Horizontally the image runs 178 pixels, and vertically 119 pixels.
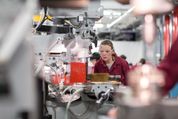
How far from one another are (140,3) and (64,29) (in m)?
3.38

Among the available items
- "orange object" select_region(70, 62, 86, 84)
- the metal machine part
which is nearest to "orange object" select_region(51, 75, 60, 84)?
"orange object" select_region(70, 62, 86, 84)

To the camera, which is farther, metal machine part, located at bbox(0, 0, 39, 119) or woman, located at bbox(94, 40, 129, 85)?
woman, located at bbox(94, 40, 129, 85)

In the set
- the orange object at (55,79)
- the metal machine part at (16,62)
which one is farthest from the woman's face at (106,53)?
the metal machine part at (16,62)

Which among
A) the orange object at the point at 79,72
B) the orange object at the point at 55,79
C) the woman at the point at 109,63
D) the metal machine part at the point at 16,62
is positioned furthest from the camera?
the woman at the point at 109,63

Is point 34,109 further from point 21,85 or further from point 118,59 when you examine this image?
point 118,59

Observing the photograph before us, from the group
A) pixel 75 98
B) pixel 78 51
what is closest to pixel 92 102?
pixel 75 98

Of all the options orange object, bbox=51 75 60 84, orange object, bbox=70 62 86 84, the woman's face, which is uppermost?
the woman's face

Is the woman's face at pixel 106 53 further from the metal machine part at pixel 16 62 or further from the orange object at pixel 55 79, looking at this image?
the metal machine part at pixel 16 62

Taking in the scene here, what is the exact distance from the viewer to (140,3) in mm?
944

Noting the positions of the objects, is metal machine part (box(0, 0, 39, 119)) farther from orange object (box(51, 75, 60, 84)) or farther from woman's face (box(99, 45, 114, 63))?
woman's face (box(99, 45, 114, 63))

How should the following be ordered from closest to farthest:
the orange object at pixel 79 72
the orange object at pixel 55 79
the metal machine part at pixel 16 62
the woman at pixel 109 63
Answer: the metal machine part at pixel 16 62 → the orange object at pixel 79 72 → the orange object at pixel 55 79 → the woman at pixel 109 63

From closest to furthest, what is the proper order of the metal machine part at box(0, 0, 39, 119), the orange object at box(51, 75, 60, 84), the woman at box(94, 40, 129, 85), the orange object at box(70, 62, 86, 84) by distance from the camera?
the metal machine part at box(0, 0, 39, 119) → the orange object at box(70, 62, 86, 84) → the orange object at box(51, 75, 60, 84) → the woman at box(94, 40, 129, 85)

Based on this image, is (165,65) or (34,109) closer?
(34,109)

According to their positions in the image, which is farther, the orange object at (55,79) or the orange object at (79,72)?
the orange object at (55,79)
